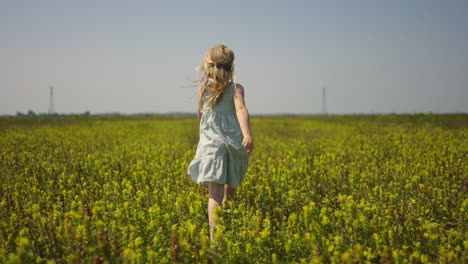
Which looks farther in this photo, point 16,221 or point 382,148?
point 382,148

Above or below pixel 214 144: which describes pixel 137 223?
below

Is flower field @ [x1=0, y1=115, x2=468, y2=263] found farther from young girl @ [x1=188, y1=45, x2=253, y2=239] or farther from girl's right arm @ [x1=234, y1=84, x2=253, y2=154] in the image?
girl's right arm @ [x1=234, y1=84, x2=253, y2=154]

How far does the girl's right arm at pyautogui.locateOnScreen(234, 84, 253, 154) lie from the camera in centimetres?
323

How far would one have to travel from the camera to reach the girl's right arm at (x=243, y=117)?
3235 mm

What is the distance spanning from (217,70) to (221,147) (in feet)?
2.36

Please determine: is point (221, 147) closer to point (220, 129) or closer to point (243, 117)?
point (220, 129)

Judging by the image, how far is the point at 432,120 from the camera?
75.8 ft

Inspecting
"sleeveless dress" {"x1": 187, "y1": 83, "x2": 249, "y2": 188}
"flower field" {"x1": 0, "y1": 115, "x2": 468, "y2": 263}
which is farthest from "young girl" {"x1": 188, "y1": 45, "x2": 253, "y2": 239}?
"flower field" {"x1": 0, "y1": 115, "x2": 468, "y2": 263}

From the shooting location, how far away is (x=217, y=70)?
340 centimetres

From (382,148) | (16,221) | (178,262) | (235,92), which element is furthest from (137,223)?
(382,148)

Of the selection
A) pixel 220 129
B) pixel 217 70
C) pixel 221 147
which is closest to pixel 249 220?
pixel 221 147

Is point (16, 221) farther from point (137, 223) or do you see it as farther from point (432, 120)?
point (432, 120)

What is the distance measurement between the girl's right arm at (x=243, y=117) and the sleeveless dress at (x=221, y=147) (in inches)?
3.8

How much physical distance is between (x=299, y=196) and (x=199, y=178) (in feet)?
4.80
